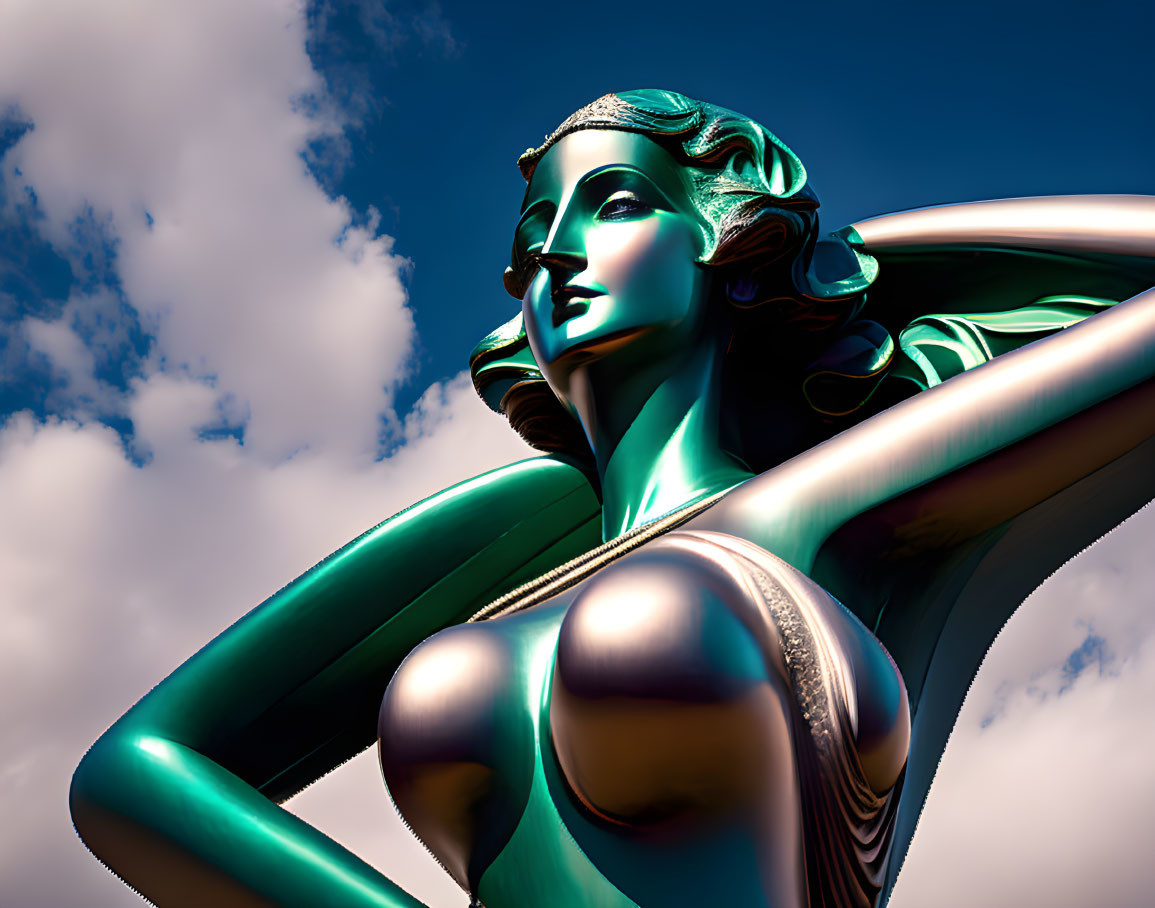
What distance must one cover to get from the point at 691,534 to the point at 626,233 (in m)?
0.88

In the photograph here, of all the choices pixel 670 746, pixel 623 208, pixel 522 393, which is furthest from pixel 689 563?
pixel 522 393

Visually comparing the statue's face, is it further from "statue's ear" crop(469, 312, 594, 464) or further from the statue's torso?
the statue's torso

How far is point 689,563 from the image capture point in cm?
186

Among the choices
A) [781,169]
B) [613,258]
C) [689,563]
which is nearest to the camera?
[689,563]

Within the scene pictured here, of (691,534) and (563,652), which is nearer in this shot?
(563,652)

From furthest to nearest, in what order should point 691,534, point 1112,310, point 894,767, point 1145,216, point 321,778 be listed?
point 321,778
point 1145,216
point 1112,310
point 691,534
point 894,767

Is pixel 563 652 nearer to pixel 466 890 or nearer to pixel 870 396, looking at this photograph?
pixel 466 890

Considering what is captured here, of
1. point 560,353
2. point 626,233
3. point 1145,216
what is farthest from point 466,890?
point 1145,216

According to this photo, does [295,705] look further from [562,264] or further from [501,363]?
[562,264]

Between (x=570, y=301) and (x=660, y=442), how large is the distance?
0.38 metres

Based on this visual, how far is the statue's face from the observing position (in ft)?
8.55

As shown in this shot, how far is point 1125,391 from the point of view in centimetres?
211

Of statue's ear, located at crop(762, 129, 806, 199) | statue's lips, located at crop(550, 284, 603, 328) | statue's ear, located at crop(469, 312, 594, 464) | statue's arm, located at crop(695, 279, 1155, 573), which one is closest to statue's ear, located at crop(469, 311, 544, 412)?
statue's ear, located at crop(469, 312, 594, 464)

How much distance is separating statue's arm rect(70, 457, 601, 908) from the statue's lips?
0.49 meters
